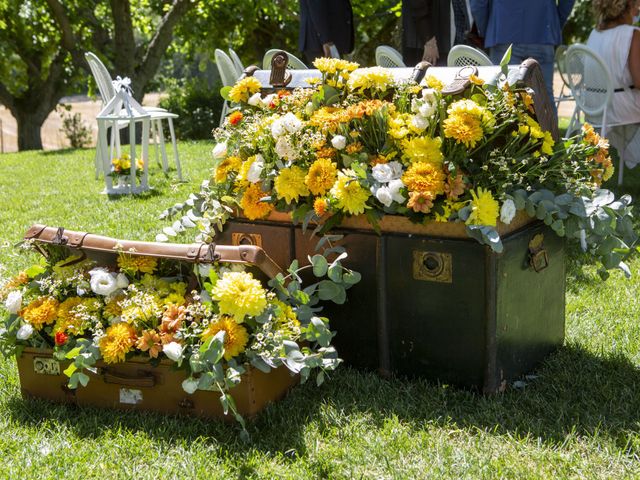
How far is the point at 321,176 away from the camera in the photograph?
8.45ft

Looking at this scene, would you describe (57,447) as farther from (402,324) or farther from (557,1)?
(557,1)

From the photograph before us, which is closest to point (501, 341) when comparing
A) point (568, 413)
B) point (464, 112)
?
point (568, 413)

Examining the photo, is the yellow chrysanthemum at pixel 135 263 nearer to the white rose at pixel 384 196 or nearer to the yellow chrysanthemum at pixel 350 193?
the yellow chrysanthemum at pixel 350 193

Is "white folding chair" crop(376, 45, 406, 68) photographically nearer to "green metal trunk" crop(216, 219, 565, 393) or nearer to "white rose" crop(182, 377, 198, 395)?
"green metal trunk" crop(216, 219, 565, 393)

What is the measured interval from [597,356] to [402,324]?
30.3 inches

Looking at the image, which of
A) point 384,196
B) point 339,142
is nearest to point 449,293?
point 384,196

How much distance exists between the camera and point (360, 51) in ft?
49.2

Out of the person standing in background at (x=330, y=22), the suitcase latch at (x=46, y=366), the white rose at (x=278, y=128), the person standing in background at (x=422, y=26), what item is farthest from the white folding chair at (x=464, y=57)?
the suitcase latch at (x=46, y=366)

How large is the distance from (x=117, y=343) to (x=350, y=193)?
862 millimetres

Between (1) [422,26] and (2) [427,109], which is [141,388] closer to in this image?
(2) [427,109]

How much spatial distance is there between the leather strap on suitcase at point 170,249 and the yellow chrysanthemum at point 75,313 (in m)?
0.17

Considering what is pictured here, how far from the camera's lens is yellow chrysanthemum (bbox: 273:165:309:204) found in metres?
2.63

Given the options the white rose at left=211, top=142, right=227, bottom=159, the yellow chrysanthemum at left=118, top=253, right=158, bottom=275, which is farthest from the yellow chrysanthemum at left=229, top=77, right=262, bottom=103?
the yellow chrysanthemum at left=118, top=253, right=158, bottom=275

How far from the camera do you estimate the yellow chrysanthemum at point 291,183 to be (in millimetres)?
2633
